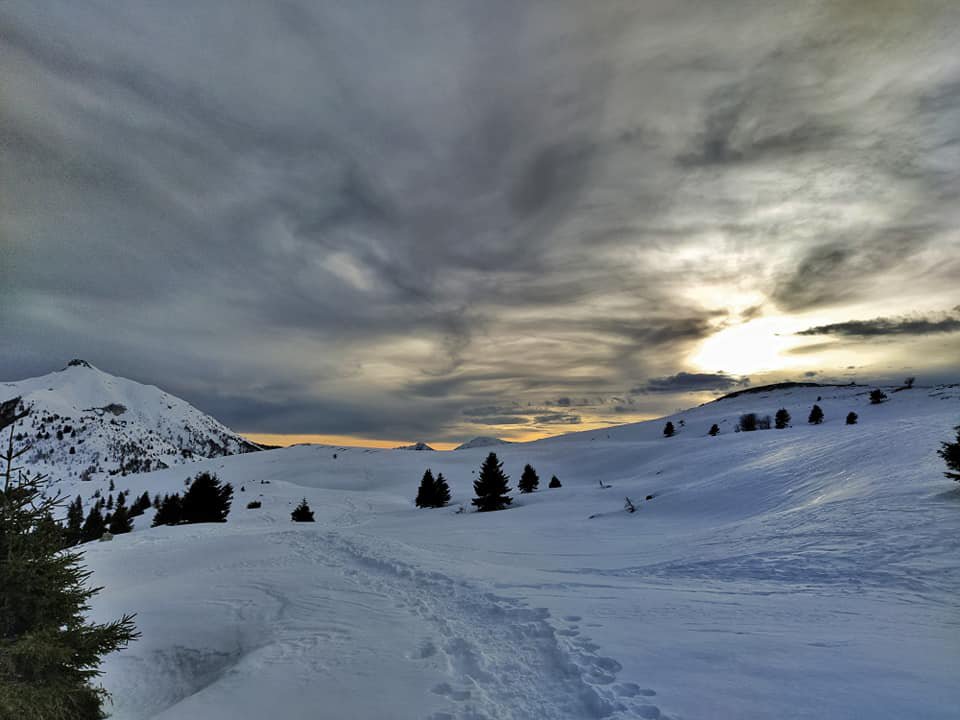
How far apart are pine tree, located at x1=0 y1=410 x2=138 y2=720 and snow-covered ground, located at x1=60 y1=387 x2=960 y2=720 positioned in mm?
1269

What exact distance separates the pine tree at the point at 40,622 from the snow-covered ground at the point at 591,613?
1.27 meters

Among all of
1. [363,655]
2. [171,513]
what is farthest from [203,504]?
[363,655]

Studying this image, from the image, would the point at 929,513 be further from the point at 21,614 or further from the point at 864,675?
the point at 21,614

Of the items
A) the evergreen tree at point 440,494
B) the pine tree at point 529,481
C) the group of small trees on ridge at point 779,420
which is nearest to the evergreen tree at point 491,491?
the evergreen tree at point 440,494

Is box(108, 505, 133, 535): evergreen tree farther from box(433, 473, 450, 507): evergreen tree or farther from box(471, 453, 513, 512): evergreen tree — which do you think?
box(471, 453, 513, 512): evergreen tree

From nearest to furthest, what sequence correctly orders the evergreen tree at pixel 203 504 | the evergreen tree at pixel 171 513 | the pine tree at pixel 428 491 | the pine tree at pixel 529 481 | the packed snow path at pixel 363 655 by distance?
the packed snow path at pixel 363 655, the evergreen tree at pixel 203 504, the evergreen tree at pixel 171 513, the pine tree at pixel 428 491, the pine tree at pixel 529 481

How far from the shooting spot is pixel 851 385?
11994cm

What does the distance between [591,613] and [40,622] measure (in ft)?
27.6

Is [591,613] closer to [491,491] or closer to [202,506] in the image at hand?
[491,491]

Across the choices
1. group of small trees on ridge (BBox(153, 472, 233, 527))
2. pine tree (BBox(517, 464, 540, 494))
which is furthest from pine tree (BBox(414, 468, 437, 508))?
group of small trees on ridge (BBox(153, 472, 233, 527))

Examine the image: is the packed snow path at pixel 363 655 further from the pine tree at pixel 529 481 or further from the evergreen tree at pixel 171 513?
the pine tree at pixel 529 481

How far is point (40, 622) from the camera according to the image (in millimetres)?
5609

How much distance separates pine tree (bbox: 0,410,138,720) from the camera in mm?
5105

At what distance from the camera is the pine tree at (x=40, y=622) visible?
511 centimetres
